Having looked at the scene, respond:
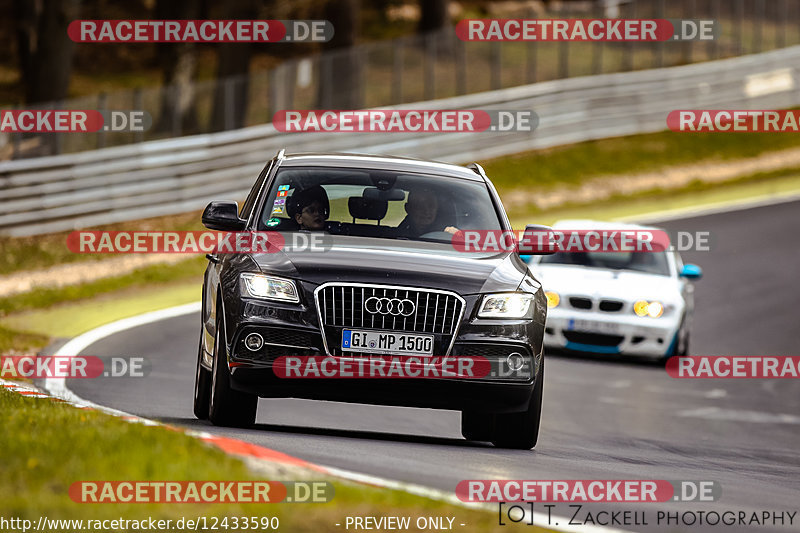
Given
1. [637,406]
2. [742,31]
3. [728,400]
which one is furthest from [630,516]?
[742,31]

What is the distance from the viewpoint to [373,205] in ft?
34.9

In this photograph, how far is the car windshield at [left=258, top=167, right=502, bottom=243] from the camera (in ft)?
34.5

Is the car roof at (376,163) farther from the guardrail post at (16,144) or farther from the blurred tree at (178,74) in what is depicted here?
the blurred tree at (178,74)

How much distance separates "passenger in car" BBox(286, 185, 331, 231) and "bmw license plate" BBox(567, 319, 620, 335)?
7677 millimetres

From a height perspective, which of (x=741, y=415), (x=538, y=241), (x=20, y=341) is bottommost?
(x=741, y=415)

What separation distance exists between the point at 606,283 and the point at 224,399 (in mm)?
9087

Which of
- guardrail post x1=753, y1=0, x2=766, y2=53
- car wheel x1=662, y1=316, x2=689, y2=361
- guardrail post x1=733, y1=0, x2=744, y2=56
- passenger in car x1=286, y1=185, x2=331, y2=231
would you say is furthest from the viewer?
guardrail post x1=753, y1=0, x2=766, y2=53

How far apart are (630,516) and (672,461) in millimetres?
3659

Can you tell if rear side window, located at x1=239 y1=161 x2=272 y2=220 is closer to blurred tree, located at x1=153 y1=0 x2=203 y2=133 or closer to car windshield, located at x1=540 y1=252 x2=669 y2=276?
car windshield, located at x1=540 y1=252 x2=669 y2=276

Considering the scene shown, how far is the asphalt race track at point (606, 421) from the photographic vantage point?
9.02m

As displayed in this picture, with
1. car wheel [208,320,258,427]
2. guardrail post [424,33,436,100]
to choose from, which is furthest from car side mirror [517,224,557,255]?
guardrail post [424,33,436,100]

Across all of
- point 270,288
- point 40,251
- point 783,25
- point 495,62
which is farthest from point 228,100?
point 783,25

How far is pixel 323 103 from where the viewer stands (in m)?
30.9

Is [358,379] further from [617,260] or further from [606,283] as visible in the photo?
[617,260]
